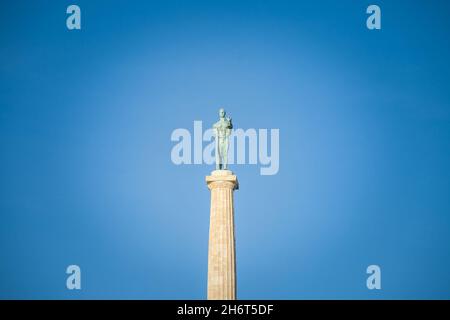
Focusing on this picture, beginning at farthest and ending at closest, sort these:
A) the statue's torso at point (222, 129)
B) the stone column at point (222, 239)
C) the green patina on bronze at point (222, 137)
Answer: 1. the statue's torso at point (222, 129)
2. the green patina on bronze at point (222, 137)
3. the stone column at point (222, 239)

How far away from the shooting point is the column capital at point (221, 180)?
36875mm

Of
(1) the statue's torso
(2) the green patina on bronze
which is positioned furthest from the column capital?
(1) the statue's torso

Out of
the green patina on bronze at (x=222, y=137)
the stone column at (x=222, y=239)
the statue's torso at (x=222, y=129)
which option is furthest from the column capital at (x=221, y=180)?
the statue's torso at (x=222, y=129)

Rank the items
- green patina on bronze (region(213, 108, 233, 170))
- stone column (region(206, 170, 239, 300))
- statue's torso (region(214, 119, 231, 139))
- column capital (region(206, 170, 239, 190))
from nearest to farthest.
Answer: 1. stone column (region(206, 170, 239, 300))
2. column capital (region(206, 170, 239, 190))
3. green patina on bronze (region(213, 108, 233, 170))
4. statue's torso (region(214, 119, 231, 139))

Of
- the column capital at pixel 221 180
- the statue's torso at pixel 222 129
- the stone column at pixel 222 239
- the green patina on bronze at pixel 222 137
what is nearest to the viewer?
the stone column at pixel 222 239

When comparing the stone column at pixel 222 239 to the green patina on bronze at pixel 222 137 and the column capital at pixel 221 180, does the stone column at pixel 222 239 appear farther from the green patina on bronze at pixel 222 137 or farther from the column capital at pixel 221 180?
the green patina on bronze at pixel 222 137

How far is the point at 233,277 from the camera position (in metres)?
35.5

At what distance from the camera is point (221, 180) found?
36906 mm

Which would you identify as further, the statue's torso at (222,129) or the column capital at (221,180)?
the statue's torso at (222,129)

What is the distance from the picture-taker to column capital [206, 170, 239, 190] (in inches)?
1452

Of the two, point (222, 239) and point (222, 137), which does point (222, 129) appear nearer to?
point (222, 137)

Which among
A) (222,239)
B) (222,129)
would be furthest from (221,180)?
(222,129)

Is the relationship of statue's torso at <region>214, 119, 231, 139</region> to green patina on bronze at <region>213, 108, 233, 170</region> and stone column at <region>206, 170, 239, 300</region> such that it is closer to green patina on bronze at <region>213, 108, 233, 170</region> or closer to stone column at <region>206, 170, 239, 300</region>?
green patina on bronze at <region>213, 108, 233, 170</region>

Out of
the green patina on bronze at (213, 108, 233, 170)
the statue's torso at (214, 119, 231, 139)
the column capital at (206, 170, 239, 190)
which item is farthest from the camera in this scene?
the statue's torso at (214, 119, 231, 139)
